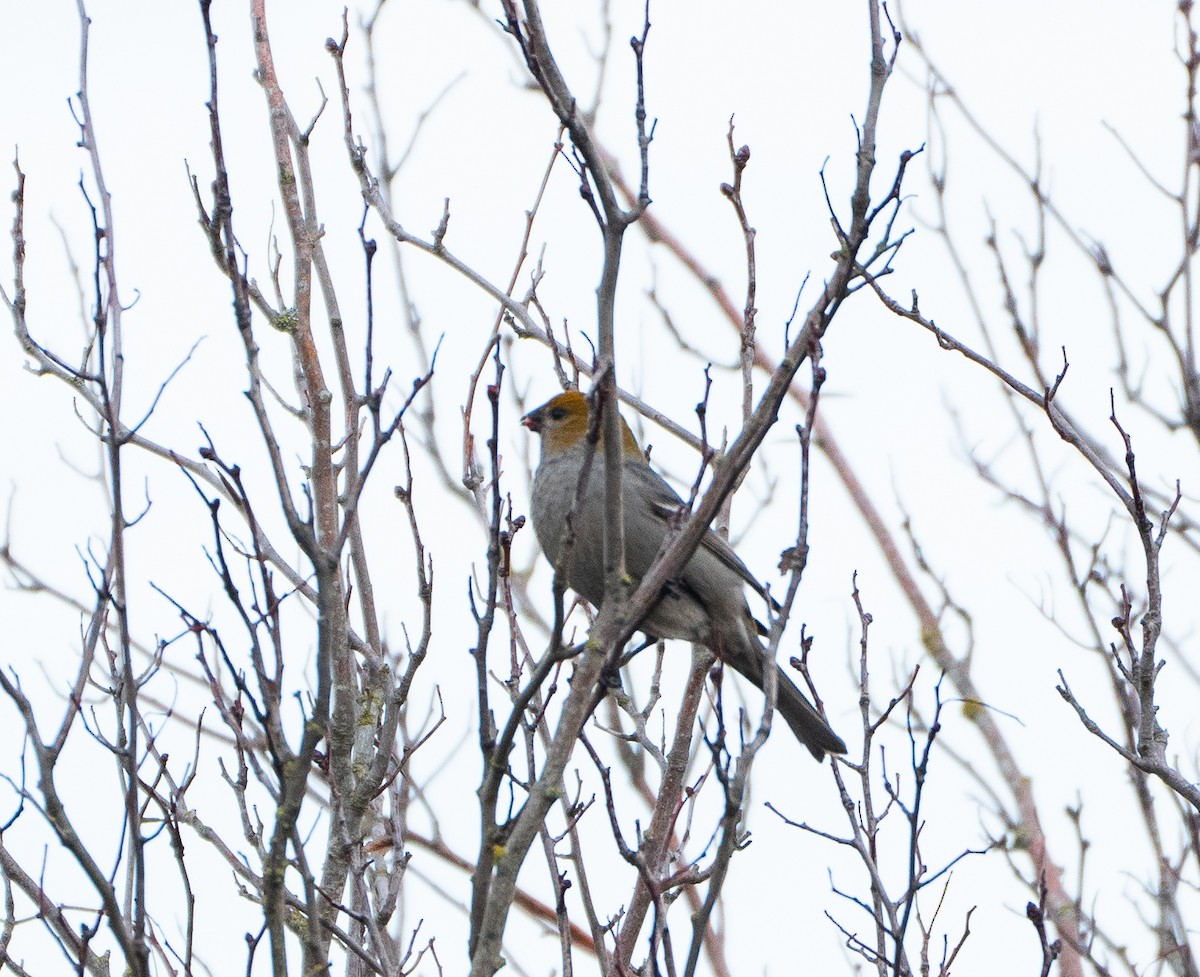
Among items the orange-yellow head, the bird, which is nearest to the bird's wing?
the bird

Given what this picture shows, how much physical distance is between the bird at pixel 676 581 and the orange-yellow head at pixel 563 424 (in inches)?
17.3

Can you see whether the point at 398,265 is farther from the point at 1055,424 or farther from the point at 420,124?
the point at 1055,424

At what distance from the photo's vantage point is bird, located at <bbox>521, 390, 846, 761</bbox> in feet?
18.0

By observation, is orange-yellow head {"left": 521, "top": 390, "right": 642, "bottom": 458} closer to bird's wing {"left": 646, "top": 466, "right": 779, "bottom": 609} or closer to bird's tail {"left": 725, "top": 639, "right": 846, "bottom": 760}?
bird's wing {"left": 646, "top": 466, "right": 779, "bottom": 609}

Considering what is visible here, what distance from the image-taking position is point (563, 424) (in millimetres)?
6473

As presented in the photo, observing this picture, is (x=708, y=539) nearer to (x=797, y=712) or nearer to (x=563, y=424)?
(x=797, y=712)

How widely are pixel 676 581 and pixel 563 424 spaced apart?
130 cm

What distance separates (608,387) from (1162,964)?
3178 millimetres

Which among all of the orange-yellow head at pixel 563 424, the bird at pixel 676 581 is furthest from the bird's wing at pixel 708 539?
the orange-yellow head at pixel 563 424

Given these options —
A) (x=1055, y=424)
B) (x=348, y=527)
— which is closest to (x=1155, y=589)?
(x=1055, y=424)

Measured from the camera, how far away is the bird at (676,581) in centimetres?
547

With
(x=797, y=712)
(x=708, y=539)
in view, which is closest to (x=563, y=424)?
(x=708, y=539)

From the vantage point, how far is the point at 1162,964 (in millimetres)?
4980

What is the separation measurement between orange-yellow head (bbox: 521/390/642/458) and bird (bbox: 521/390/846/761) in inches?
17.3
